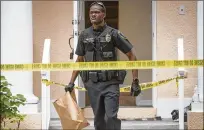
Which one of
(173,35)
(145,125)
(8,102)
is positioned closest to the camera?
(8,102)

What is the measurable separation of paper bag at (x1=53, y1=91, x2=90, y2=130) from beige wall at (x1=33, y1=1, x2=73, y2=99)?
2310 mm

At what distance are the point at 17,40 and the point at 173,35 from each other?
2.48 metres

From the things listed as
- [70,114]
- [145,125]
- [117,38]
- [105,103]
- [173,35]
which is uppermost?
[173,35]

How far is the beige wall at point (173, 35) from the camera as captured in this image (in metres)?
7.56

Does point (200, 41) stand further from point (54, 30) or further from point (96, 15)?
point (96, 15)

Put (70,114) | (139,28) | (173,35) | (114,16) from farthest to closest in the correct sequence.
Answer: (114,16) → (139,28) → (173,35) → (70,114)

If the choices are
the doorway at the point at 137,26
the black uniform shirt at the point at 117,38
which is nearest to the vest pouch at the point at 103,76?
the black uniform shirt at the point at 117,38

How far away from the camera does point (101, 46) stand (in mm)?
5090

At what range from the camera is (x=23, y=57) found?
6.77 meters

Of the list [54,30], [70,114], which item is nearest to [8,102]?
[70,114]

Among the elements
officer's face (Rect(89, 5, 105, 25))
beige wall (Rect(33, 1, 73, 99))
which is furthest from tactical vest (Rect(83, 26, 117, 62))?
beige wall (Rect(33, 1, 73, 99))

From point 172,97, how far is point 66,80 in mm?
1705

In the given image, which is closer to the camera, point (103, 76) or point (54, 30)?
point (103, 76)

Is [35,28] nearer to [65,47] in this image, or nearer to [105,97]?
[65,47]
